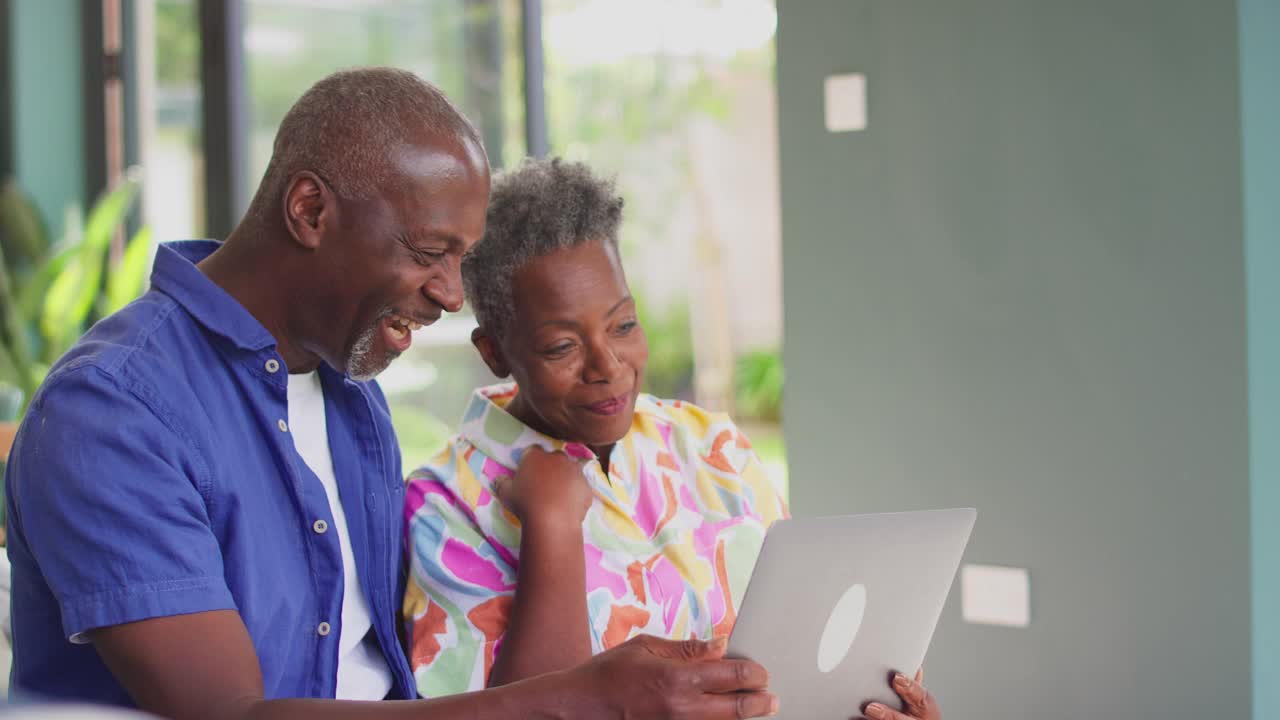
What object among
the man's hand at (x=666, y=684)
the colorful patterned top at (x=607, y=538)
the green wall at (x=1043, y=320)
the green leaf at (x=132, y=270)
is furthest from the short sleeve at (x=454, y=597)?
the green leaf at (x=132, y=270)

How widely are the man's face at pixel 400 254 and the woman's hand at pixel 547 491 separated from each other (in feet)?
0.75

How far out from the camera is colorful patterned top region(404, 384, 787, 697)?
1.57m

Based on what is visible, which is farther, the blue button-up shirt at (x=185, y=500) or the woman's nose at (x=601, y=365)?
the woman's nose at (x=601, y=365)

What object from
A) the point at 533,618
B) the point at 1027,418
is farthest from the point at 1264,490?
the point at 533,618

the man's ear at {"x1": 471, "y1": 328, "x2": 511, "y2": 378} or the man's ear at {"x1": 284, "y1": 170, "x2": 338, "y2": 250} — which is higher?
the man's ear at {"x1": 284, "y1": 170, "x2": 338, "y2": 250}

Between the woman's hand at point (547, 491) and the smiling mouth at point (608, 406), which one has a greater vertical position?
the smiling mouth at point (608, 406)

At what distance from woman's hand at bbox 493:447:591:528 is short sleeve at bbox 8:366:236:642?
40 cm

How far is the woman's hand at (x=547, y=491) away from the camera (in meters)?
1.55

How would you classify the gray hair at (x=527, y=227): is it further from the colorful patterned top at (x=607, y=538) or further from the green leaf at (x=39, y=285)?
the green leaf at (x=39, y=285)

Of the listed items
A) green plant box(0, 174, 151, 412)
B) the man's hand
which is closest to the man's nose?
the man's hand

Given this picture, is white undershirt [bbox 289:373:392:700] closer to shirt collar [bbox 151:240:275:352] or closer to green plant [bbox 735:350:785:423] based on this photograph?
shirt collar [bbox 151:240:275:352]

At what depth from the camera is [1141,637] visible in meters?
2.15

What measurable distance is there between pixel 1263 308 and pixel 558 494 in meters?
1.21

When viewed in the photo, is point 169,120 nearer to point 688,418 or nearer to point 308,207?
point 688,418
